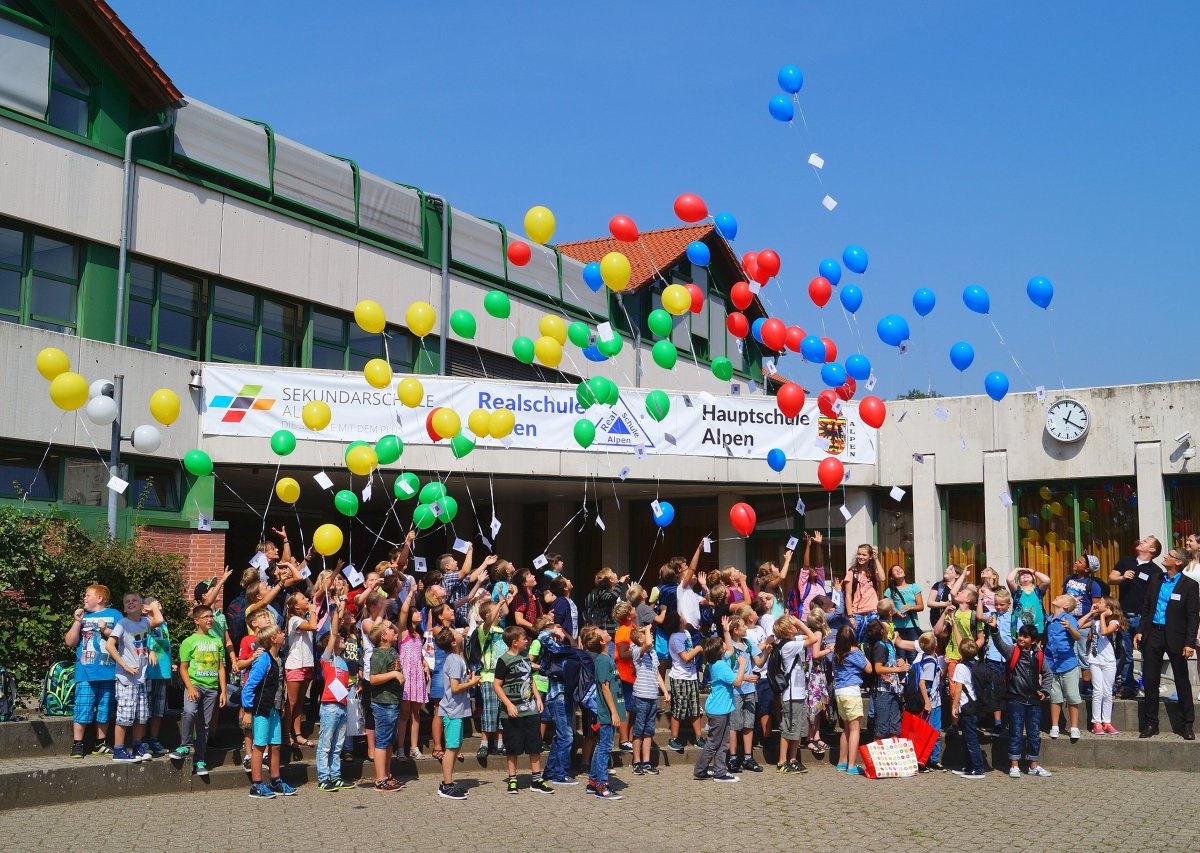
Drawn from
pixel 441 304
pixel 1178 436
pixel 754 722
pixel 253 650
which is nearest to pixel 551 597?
pixel 754 722

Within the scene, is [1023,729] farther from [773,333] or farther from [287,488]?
[287,488]

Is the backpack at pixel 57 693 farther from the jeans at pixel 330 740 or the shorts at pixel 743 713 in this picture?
the shorts at pixel 743 713

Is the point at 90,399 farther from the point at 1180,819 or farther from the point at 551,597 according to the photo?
the point at 1180,819

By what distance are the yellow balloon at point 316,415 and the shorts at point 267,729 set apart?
5657 mm

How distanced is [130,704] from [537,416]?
8.77 meters

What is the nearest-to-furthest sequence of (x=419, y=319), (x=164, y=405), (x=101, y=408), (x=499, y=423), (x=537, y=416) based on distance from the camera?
(x=101, y=408) → (x=164, y=405) → (x=419, y=319) → (x=499, y=423) → (x=537, y=416)

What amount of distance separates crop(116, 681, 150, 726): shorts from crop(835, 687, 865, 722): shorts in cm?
694

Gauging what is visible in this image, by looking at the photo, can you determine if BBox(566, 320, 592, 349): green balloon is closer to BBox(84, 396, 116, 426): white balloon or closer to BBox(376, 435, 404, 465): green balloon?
BBox(376, 435, 404, 465): green balloon

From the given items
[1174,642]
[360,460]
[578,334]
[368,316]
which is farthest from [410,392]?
[1174,642]

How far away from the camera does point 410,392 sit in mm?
16891

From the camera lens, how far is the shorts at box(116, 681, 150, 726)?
11242 mm

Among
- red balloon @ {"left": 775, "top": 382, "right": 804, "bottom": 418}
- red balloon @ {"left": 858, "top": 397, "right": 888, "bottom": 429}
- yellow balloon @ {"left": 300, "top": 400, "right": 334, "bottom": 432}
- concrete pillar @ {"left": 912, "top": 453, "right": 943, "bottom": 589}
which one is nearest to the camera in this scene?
yellow balloon @ {"left": 300, "top": 400, "right": 334, "bottom": 432}

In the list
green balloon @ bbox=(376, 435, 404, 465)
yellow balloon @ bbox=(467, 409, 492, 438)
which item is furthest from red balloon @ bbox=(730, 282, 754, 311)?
green balloon @ bbox=(376, 435, 404, 465)

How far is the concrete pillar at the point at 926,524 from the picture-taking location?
65.8ft
